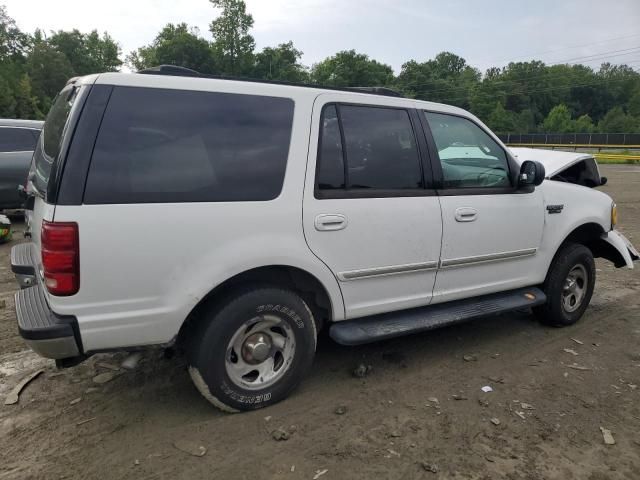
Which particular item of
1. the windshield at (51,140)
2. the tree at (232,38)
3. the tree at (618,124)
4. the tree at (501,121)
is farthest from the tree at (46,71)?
the tree at (618,124)

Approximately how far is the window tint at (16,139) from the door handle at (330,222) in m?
8.01

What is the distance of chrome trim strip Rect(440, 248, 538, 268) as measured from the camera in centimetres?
376

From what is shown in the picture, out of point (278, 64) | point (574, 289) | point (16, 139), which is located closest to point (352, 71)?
point (278, 64)

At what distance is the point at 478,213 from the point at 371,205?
101 cm

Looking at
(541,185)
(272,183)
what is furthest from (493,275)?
(272,183)

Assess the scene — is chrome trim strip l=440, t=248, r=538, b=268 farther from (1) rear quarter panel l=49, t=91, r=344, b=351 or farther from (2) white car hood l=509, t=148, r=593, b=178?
(2) white car hood l=509, t=148, r=593, b=178

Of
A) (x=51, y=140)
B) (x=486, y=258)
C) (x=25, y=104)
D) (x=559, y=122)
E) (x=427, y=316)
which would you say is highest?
(x=25, y=104)

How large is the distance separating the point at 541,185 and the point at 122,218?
3.41m

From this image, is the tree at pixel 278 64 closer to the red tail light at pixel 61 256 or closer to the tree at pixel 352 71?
the tree at pixel 352 71

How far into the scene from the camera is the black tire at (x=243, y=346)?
2.88 m

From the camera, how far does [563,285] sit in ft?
15.1

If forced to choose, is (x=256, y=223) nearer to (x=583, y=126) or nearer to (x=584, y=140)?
(x=584, y=140)

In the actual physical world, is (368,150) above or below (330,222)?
above

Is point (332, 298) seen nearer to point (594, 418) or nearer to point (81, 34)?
point (594, 418)
